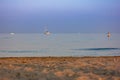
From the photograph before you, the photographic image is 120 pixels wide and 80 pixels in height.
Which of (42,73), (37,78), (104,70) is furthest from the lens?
(104,70)

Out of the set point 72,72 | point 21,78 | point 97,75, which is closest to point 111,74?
point 97,75

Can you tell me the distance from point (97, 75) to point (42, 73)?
176cm

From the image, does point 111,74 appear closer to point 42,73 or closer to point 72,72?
point 72,72

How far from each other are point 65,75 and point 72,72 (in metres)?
0.51

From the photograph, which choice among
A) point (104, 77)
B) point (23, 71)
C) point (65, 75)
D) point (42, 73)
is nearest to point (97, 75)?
point (104, 77)

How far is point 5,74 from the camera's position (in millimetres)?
10852

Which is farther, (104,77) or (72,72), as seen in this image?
(72,72)

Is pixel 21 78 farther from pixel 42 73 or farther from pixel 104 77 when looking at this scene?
pixel 104 77

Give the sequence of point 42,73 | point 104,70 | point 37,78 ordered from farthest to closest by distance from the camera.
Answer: point 104,70
point 42,73
point 37,78

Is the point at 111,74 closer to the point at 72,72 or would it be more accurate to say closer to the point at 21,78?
the point at 72,72

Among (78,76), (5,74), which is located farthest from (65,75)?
(5,74)

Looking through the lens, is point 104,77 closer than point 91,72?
Yes

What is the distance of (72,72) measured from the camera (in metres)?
11.2

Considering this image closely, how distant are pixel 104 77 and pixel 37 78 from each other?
2.02 m
